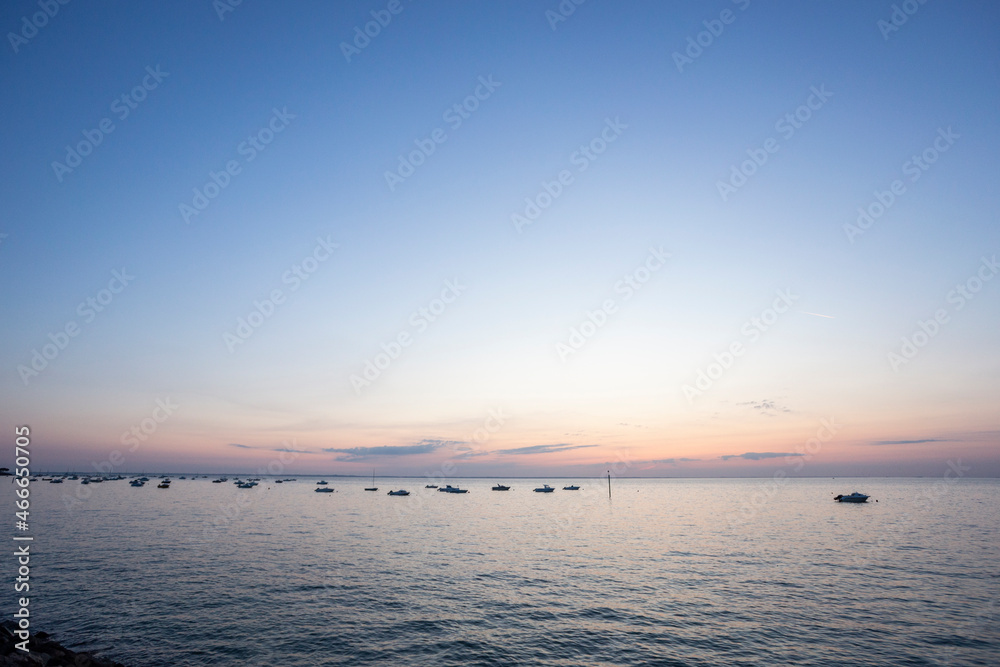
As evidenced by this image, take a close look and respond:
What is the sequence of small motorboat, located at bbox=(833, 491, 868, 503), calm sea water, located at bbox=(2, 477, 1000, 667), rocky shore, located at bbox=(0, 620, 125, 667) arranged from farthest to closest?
small motorboat, located at bbox=(833, 491, 868, 503) < calm sea water, located at bbox=(2, 477, 1000, 667) < rocky shore, located at bbox=(0, 620, 125, 667)

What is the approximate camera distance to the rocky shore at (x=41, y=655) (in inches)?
763

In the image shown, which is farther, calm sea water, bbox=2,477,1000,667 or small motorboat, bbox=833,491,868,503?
small motorboat, bbox=833,491,868,503

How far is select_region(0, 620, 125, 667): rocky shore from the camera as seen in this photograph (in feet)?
63.6

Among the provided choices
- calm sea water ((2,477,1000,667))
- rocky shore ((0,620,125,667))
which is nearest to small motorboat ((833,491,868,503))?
calm sea water ((2,477,1000,667))

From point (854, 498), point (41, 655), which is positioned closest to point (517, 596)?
point (41, 655)

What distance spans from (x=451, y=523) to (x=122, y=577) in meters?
50.3

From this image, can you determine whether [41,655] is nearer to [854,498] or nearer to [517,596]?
[517,596]

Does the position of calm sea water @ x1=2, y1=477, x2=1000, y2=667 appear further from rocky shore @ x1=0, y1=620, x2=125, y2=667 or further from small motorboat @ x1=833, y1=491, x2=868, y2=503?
small motorboat @ x1=833, y1=491, x2=868, y2=503

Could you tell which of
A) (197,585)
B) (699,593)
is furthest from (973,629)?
(197,585)

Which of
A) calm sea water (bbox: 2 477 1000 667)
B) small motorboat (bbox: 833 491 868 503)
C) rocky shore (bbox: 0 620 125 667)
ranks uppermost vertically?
rocky shore (bbox: 0 620 125 667)

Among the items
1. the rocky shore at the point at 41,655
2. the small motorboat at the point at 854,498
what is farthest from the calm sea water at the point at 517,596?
the small motorboat at the point at 854,498

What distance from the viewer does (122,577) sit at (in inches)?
1531

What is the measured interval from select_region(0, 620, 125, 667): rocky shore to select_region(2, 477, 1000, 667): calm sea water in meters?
1.93

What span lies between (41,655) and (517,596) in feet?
86.7
